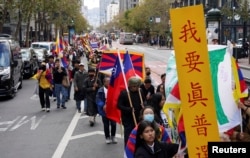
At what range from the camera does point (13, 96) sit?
66.0ft

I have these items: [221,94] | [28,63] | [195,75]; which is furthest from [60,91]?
[195,75]

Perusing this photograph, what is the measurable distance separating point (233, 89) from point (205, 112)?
79.9 inches

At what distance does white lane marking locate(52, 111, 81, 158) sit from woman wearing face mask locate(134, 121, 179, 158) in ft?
15.7

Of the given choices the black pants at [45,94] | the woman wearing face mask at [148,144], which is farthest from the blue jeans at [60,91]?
the woman wearing face mask at [148,144]

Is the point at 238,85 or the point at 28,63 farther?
the point at 28,63

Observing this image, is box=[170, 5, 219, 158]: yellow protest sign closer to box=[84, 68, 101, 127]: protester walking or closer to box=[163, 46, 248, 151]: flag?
box=[163, 46, 248, 151]: flag

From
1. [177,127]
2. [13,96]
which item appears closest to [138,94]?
[177,127]

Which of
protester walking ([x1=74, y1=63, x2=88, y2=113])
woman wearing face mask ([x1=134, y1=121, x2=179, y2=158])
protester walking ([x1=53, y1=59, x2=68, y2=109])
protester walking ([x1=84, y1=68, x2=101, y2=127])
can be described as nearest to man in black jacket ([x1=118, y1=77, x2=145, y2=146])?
woman wearing face mask ([x1=134, y1=121, x2=179, y2=158])

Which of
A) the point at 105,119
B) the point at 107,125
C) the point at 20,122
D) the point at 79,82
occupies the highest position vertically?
the point at 79,82

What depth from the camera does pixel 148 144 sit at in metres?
5.47

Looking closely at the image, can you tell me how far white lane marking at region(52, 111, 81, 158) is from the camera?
10.3 meters

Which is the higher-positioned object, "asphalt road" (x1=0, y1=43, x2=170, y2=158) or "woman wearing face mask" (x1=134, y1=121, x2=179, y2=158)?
"woman wearing face mask" (x1=134, y1=121, x2=179, y2=158)

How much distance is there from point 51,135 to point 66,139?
672 mm

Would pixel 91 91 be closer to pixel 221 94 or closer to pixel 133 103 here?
pixel 133 103
